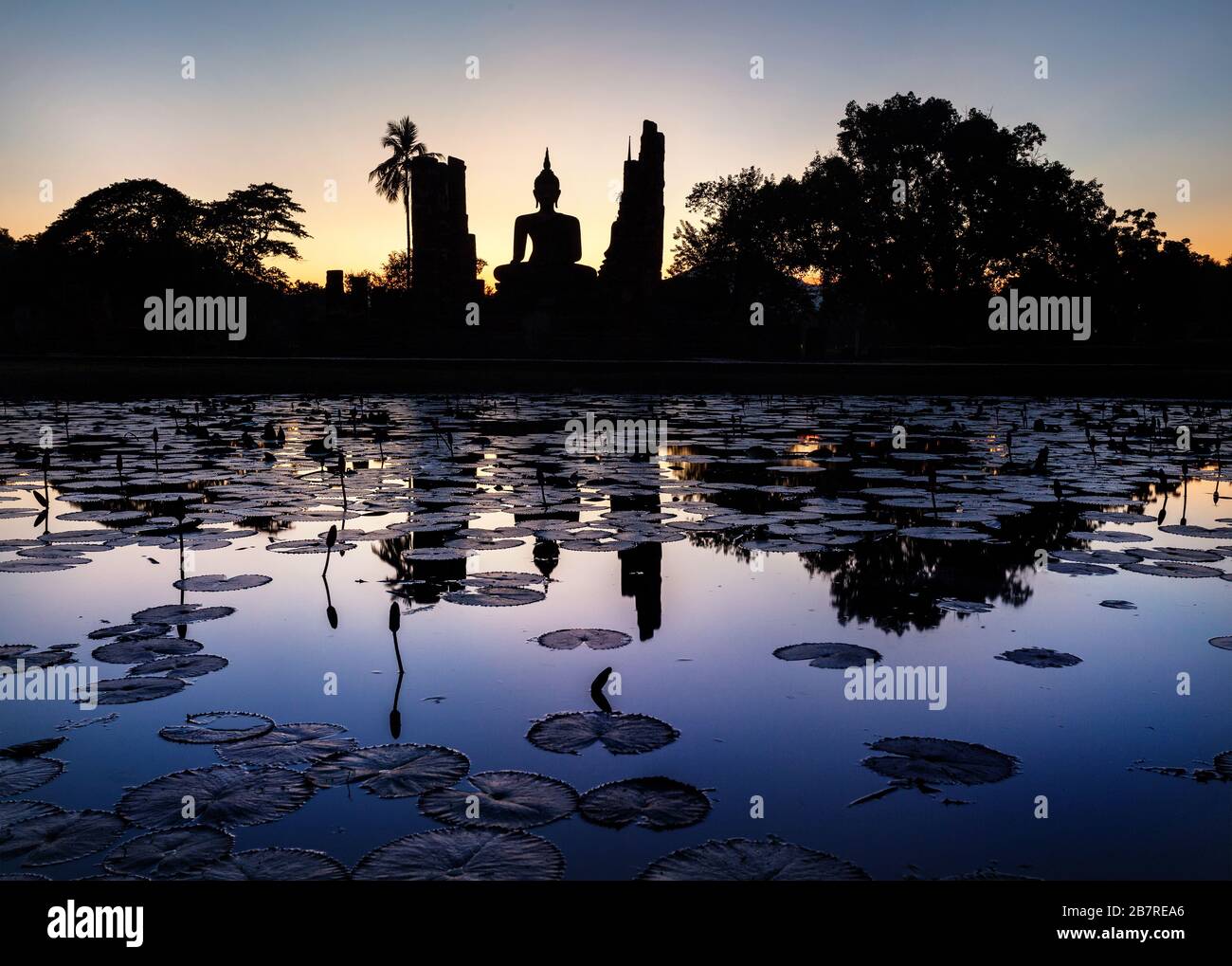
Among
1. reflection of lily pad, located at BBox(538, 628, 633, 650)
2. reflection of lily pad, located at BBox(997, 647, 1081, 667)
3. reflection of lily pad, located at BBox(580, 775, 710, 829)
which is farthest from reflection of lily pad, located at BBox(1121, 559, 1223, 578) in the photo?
reflection of lily pad, located at BBox(580, 775, 710, 829)

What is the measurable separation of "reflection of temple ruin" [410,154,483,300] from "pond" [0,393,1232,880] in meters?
27.0

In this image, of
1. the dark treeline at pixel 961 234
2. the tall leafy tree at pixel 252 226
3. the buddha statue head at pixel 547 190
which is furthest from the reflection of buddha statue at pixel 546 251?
the tall leafy tree at pixel 252 226

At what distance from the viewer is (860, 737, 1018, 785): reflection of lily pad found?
1.83 metres

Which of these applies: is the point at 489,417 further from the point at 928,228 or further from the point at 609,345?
the point at 928,228

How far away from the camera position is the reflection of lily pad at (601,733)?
77.9 inches

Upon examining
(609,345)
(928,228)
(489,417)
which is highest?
(928,228)

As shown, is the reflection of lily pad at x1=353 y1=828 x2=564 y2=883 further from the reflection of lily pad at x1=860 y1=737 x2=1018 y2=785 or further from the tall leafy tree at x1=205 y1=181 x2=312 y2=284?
Answer: the tall leafy tree at x1=205 y1=181 x2=312 y2=284

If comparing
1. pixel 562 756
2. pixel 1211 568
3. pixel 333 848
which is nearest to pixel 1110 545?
pixel 1211 568

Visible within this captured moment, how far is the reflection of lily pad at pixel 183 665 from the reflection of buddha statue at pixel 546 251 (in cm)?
2873

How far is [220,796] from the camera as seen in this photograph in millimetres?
1724

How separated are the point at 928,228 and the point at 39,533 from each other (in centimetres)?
3396

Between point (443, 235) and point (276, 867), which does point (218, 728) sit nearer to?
point (276, 867)

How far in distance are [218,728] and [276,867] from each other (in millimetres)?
687

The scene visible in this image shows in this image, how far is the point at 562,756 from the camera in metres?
1.93
